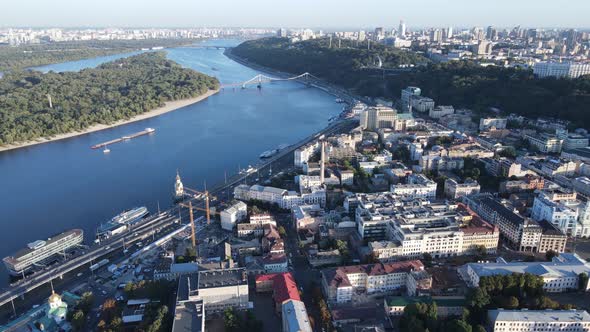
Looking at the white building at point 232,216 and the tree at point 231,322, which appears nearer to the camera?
the tree at point 231,322

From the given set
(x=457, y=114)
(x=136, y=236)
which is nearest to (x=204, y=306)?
(x=136, y=236)

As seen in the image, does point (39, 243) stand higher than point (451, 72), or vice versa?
point (451, 72)

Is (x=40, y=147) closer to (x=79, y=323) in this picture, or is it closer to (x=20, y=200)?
(x=20, y=200)

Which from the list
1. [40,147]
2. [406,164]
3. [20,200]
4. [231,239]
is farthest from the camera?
[40,147]

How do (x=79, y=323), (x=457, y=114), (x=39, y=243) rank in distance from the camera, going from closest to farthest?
1. (x=79, y=323)
2. (x=39, y=243)
3. (x=457, y=114)

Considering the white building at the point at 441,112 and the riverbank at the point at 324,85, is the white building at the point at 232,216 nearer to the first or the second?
the white building at the point at 441,112

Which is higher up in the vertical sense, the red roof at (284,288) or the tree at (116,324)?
the red roof at (284,288)

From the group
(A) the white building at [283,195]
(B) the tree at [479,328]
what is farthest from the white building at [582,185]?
(B) the tree at [479,328]

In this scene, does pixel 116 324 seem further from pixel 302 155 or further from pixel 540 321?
pixel 302 155
